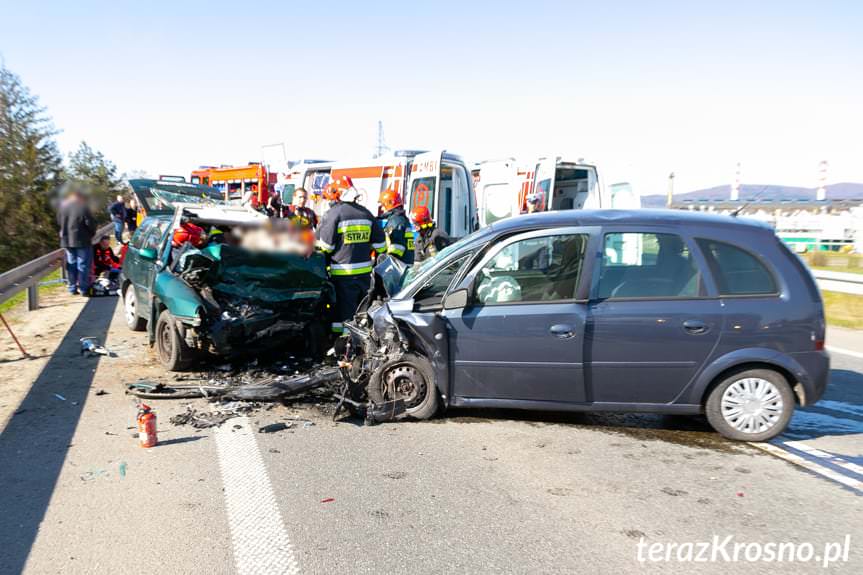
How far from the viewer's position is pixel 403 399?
5.40 metres

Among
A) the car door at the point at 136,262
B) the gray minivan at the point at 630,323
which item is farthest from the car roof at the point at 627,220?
the car door at the point at 136,262

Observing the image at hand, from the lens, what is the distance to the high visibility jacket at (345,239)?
754 cm

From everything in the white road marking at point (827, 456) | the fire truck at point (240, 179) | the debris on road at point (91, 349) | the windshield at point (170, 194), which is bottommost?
the white road marking at point (827, 456)

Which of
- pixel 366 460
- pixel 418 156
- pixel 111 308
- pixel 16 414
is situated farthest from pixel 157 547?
pixel 418 156

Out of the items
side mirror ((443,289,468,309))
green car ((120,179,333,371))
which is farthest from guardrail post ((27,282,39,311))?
side mirror ((443,289,468,309))

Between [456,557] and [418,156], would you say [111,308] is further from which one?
[456,557]

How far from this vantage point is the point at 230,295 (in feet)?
22.2

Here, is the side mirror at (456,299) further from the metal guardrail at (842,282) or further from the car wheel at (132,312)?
the metal guardrail at (842,282)

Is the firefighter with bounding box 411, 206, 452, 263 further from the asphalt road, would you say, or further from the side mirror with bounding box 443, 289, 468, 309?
the asphalt road

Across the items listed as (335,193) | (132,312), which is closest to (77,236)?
(132,312)

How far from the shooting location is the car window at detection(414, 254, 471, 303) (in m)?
5.45

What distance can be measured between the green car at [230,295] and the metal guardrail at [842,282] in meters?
9.24

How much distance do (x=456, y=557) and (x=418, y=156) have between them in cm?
1025

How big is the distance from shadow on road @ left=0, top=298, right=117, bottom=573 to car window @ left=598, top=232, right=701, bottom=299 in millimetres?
4198
